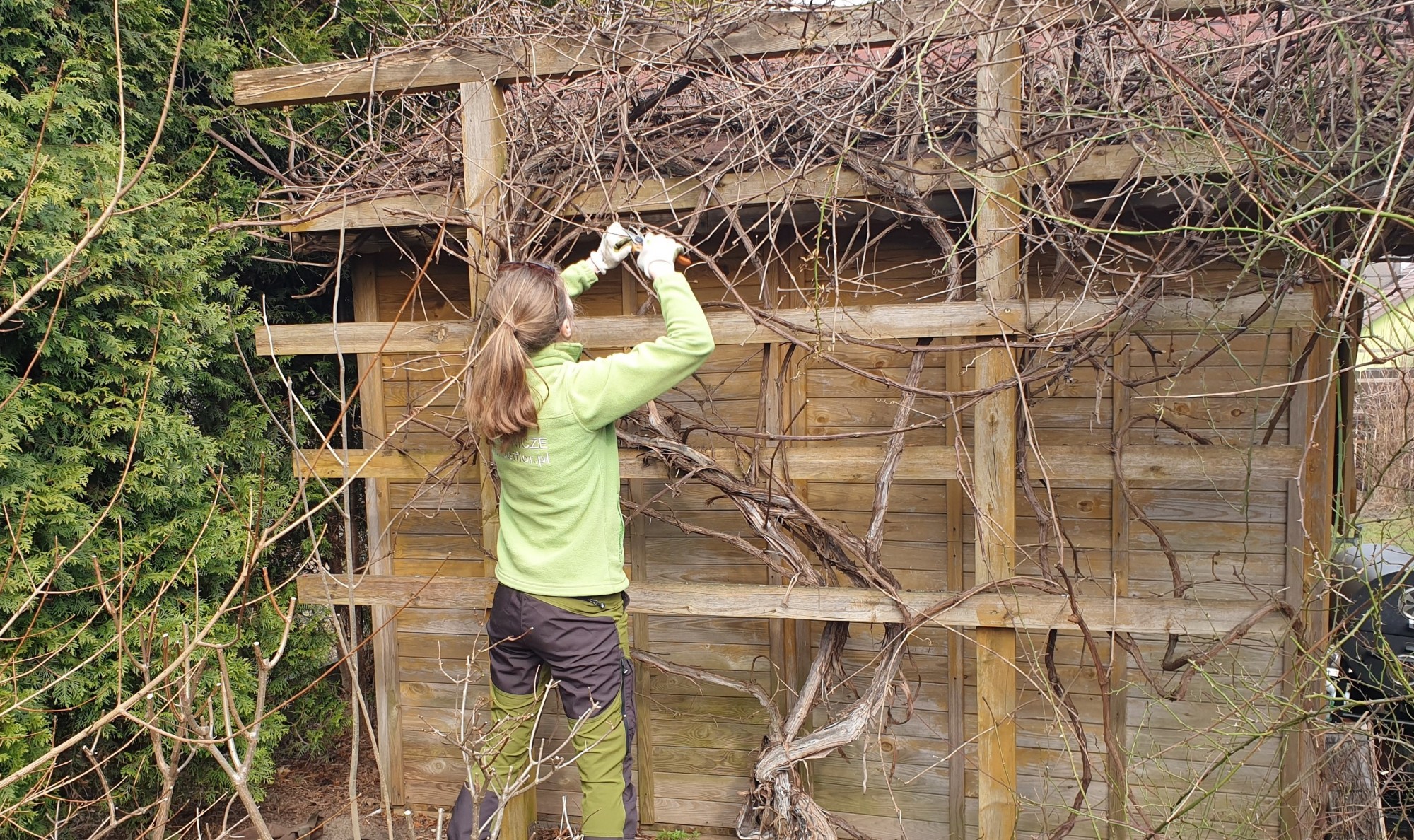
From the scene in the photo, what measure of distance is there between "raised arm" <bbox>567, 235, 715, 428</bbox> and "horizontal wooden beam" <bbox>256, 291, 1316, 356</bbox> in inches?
17.0

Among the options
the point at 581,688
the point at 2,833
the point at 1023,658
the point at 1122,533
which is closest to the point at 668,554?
the point at 581,688

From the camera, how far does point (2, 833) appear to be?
2.93 m

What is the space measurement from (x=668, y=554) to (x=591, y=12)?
82.5 inches

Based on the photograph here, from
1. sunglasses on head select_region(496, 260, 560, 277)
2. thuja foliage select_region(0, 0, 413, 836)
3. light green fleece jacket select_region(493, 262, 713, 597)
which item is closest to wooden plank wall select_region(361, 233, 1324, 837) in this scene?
sunglasses on head select_region(496, 260, 560, 277)

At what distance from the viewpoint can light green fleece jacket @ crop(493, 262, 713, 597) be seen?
2.69 meters

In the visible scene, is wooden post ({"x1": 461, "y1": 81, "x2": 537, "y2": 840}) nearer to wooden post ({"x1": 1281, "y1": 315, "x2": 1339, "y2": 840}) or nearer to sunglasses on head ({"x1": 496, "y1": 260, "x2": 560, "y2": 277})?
sunglasses on head ({"x1": 496, "y1": 260, "x2": 560, "y2": 277})

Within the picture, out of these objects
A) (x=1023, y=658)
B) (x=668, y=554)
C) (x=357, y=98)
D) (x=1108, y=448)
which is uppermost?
(x=357, y=98)

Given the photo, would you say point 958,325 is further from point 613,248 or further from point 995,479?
point 613,248

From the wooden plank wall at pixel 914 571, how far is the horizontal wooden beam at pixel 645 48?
2.52 ft

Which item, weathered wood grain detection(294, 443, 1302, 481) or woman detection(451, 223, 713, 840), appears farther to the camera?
weathered wood grain detection(294, 443, 1302, 481)

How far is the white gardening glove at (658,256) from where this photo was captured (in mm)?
2779

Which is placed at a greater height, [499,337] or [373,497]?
[499,337]

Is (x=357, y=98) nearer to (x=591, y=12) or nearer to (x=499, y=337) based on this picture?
(x=591, y=12)

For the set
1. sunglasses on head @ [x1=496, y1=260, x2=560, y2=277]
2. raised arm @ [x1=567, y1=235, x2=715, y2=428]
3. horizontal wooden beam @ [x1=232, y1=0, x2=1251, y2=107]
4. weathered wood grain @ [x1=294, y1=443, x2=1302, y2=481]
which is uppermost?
horizontal wooden beam @ [x1=232, y1=0, x2=1251, y2=107]
